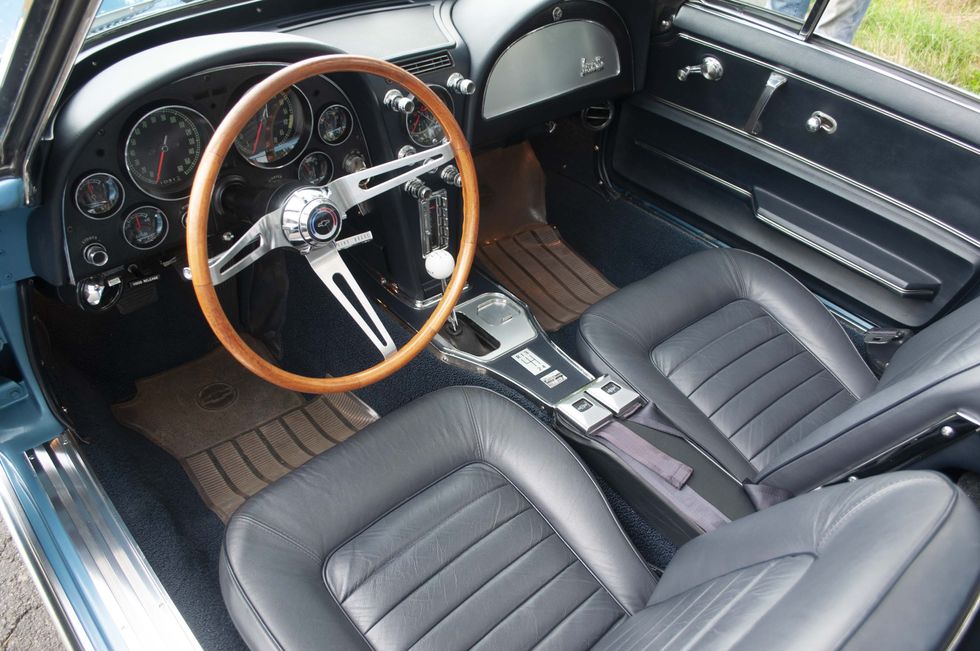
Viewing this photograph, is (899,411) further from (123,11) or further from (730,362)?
(123,11)

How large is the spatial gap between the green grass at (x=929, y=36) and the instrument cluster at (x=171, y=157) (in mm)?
1367

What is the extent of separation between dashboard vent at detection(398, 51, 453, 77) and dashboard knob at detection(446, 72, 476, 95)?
0.03 metres

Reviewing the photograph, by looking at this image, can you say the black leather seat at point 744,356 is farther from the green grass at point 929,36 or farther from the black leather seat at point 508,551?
the green grass at point 929,36

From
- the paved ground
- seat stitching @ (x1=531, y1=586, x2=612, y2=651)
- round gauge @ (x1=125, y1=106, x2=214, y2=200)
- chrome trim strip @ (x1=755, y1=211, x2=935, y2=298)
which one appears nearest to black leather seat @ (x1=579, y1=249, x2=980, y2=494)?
chrome trim strip @ (x1=755, y1=211, x2=935, y2=298)

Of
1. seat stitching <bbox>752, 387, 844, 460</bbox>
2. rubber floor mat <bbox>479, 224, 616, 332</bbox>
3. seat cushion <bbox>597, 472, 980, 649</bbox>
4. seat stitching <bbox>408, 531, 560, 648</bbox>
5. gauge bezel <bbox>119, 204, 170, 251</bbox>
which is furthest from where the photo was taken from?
rubber floor mat <bbox>479, 224, 616, 332</bbox>

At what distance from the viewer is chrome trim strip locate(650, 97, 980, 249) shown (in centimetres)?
177

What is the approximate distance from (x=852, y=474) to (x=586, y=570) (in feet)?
1.53

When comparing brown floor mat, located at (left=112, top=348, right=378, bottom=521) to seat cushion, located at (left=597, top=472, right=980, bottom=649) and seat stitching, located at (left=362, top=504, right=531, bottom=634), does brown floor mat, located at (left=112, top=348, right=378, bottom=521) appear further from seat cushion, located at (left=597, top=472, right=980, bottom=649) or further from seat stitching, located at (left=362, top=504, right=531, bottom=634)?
seat cushion, located at (left=597, top=472, right=980, bottom=649)

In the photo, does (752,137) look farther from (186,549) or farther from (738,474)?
(186,549)

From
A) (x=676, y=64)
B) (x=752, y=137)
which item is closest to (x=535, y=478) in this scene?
(x=752, y=137)

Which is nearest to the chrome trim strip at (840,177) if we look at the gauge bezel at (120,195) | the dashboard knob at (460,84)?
the dashboard knob at (460,84)

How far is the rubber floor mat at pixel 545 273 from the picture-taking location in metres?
2.34

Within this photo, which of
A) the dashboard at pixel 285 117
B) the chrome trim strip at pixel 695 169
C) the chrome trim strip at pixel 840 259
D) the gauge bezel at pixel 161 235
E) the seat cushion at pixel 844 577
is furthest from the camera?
the chrome trim strip at pixel 695 169

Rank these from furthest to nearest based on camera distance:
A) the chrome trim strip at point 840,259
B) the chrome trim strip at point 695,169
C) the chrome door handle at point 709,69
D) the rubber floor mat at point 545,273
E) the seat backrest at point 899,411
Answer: the rubber floor mat at point 545,273 < the chrome trim strip at point 695,169 < the chrome door handle at point 709,69 < the chrome trim strip at point 840,259 < the seat backrest at point 899,411
